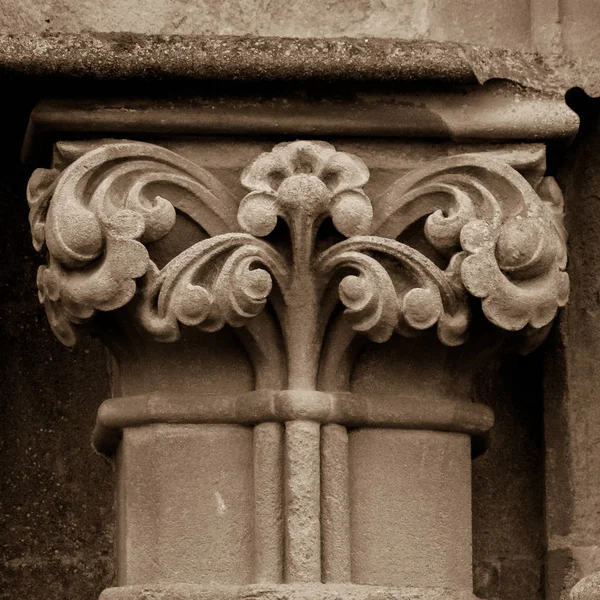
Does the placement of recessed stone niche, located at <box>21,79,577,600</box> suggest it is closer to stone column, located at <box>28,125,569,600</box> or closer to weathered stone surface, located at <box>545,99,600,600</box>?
stone column, located at <box>28,125,569,600</box>

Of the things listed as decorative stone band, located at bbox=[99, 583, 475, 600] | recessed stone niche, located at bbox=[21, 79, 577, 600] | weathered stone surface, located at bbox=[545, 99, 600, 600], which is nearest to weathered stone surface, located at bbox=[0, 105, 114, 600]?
recessed stone niche, located at bbox=[21, 79, 577, 600]

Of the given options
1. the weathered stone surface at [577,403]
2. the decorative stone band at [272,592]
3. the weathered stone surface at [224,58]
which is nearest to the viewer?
the decorative stone band at [272,592]

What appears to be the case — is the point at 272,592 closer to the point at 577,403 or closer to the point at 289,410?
the point at 289,410

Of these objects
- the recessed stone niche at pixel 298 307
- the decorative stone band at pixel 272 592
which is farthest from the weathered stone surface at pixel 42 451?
the decorative stone band at pixel 272 592

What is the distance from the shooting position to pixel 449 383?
350 cm

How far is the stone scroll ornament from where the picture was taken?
3.37 meters

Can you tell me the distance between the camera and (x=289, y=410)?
338cm

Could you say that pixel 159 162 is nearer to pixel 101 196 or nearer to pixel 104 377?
pixel 101 196

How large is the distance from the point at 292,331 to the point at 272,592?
344 mm

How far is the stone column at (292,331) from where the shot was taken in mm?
3367

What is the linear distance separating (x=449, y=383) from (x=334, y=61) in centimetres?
45

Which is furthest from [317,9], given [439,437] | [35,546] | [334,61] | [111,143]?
[35,546]

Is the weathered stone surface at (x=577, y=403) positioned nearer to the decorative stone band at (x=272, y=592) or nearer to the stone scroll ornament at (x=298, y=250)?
the stone scroll ornament at (x=298, y=250)

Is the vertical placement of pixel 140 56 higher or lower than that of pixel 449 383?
higher
